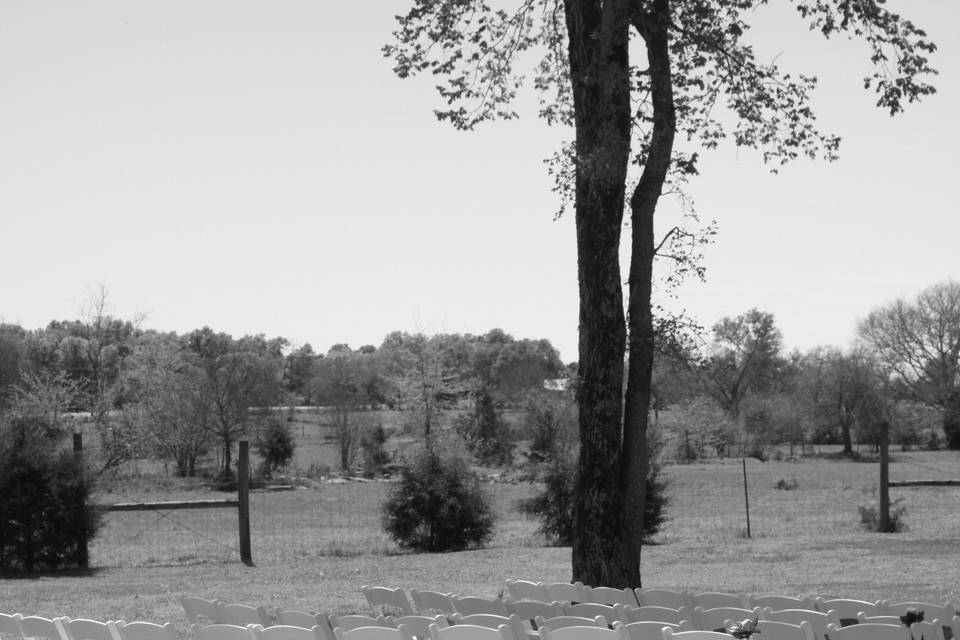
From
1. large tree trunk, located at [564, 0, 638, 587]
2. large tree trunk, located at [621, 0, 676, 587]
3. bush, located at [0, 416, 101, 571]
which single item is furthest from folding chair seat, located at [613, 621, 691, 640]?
bush, located at [0, 416, 101, 571]

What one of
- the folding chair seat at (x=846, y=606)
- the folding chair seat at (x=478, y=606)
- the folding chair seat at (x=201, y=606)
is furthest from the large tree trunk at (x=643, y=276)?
the folding chair seat at (x=201, y=606)

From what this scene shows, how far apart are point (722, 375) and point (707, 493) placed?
70.5 feet

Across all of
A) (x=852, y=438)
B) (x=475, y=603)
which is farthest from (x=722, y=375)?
(x=852, y=438)

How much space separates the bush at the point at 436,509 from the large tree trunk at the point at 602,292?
943 cm

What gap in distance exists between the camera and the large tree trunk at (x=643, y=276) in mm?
11727

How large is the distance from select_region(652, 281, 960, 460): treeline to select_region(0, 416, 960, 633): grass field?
1070 inches

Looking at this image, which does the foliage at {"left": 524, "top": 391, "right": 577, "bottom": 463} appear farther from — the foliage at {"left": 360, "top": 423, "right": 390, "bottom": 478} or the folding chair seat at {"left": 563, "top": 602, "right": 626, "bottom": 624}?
the folding chair seat at {"left": 563, "top": 602, "right": 626, "bottom": 624}

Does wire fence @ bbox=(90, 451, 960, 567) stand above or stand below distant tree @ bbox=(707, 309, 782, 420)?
below

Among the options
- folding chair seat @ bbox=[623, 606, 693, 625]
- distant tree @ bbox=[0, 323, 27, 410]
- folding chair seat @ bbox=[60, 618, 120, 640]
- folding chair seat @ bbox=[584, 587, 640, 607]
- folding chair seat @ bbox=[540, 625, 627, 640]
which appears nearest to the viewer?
folding chair seat @ bbox=[540, 625, 627, 640]

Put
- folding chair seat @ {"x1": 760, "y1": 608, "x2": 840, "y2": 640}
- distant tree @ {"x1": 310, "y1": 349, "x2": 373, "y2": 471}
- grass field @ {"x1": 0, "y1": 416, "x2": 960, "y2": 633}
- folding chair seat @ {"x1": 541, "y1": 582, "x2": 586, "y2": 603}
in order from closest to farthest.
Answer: folding chair seat @ {"x1": 760, "y1": 608, "x2": 840, "y2": 640} < folding chair seat @ {"x1": 541, "y1": 582, "x2": 586, "y2": 603} < grass field @ {"x1": 0, "y1": 416, "x2": 960, "y2": 633} < distant tree @ {"x1": 310, "y1": 349, "x2": 373, "y2": 471}

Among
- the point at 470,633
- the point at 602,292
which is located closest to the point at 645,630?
the point at 470,633

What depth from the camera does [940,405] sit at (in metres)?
69.7

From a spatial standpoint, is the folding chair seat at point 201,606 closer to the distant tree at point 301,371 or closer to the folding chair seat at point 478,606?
the folding chair seat at point 478,606

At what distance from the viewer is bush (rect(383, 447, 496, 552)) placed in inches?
826
